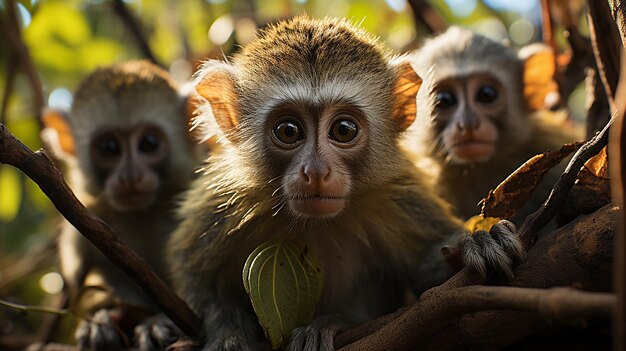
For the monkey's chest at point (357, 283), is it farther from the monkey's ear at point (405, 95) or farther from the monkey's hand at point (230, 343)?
the monkey's ear at point (405, 95)

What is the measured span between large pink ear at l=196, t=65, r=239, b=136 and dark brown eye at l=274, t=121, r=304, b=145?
465 millimetres

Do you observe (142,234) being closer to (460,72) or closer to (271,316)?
(271,316)

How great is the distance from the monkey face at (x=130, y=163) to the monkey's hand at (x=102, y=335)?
0.98 metres

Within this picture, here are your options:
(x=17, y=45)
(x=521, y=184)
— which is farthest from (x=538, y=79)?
(x=17, y=45)

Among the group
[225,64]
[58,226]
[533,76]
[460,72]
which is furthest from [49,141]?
[533,76]

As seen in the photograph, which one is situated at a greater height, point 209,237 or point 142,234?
point 142,234

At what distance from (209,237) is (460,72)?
2.61 metres

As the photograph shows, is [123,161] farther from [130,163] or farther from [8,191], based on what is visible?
[8,191]

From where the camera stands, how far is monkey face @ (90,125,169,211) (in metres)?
5.27

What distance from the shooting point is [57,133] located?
606cm

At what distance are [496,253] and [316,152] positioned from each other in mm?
1134

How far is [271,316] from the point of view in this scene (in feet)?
10.8

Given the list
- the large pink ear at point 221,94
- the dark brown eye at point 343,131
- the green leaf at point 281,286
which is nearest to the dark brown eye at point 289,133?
the dark brown eye at point 343,131

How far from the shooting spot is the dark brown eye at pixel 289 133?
12.4 ft
